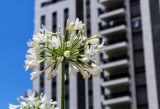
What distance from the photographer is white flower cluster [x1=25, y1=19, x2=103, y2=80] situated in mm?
5848

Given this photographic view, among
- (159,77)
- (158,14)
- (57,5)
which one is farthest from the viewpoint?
(57,5)

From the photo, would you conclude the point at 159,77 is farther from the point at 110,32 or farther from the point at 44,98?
the point at 44,98

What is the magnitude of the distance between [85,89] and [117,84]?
6426mm

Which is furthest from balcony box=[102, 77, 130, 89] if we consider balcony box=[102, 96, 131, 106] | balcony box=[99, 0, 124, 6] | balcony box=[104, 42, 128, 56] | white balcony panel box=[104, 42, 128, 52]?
balcony box=[99, 0, 124, 6]

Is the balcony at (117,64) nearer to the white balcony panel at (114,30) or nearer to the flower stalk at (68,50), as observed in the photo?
the white balcony panel at (114,30)

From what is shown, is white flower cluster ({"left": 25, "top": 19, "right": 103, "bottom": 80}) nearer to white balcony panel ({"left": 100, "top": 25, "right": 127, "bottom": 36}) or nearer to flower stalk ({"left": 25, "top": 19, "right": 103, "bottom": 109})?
flower stalk ({"left": 25, "top": 19, "right": 103, "bottom": 109})

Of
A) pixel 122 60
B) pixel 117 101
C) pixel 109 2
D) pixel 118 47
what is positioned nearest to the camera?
pixel 117 101

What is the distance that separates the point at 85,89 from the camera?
223ft

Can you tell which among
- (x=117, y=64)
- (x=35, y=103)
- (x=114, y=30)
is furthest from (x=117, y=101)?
(x=35, y=103)

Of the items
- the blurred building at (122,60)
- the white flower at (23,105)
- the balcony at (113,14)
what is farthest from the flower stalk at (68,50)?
the balcony at (113,14)

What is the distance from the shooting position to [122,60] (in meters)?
64.0

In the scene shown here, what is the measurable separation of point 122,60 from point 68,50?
58.4 meters

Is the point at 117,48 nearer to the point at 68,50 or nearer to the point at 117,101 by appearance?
the point at 117,101

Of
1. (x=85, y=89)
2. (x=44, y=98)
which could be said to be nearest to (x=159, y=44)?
(x=85, y=89)
